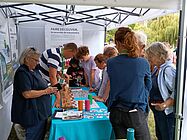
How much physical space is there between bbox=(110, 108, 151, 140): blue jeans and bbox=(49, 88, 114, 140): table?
229 millimetres

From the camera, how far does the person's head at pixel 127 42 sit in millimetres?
1394

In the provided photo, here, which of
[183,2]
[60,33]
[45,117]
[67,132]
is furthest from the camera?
[60,33]

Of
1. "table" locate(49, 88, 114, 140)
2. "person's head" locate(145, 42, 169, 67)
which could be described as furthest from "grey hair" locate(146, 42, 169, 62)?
"table" locate(49, 88, 114, 140)

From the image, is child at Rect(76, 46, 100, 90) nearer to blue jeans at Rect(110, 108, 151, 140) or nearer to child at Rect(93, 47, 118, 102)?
child at Rect(93, 47, 118, 102)

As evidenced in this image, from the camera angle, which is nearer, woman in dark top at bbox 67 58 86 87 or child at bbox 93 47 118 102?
child at bbox 93 47 118 102

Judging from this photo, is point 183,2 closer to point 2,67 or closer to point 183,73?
point 183,73

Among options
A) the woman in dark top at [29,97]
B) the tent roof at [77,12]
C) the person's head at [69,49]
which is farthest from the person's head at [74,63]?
the woman in dark top at [29,97]

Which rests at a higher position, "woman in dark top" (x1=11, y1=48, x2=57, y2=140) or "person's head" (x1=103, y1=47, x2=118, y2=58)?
"person's head" (x1=103, y1=47, x2=118, y2=58)

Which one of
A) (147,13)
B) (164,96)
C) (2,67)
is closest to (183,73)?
(164,96)

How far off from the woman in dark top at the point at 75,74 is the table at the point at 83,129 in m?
1.55

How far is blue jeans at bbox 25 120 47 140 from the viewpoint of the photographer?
1.86 m

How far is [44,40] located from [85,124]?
3292mm

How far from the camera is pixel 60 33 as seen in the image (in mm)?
4438

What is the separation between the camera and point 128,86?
1.41 meters
